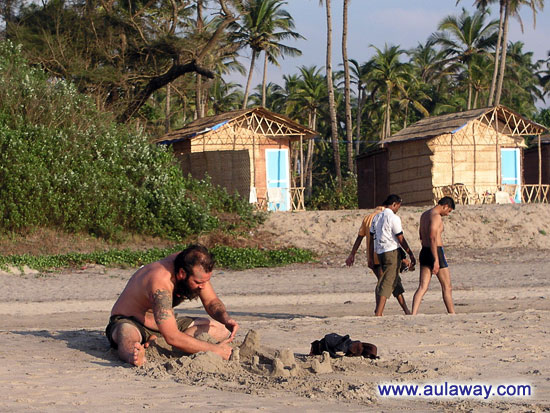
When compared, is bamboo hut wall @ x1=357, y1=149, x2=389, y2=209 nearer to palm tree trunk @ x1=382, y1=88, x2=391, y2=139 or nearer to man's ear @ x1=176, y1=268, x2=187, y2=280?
palm tree trunk @ x1=382, y1=88, x2=391, y2=139

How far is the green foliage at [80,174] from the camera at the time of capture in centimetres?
1738

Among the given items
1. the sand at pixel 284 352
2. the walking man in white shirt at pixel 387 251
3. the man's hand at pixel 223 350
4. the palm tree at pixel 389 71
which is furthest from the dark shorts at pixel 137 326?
the palm tree at pixel 389 71

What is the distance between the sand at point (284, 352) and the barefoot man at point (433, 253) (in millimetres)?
483

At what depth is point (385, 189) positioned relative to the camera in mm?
28688

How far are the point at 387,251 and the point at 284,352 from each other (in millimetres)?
3555

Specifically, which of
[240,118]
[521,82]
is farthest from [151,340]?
[521,82]

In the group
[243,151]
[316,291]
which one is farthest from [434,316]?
[243,151]

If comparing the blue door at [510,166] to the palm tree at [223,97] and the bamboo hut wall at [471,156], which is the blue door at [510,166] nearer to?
the bamboo hut wall at [471,156]

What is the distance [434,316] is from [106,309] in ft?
18.6

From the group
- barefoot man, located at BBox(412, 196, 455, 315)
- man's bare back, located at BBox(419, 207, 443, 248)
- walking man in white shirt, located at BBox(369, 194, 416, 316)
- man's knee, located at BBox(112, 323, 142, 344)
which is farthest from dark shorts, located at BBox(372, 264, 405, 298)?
man's knee, located at BBox(112, 323, 142, 344)

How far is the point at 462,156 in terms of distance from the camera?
26.5 m

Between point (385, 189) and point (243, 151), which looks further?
point (385, 189)

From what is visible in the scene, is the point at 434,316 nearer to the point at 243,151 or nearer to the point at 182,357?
the point at 182,357

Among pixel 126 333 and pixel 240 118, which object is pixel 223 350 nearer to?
pixel 126 333
